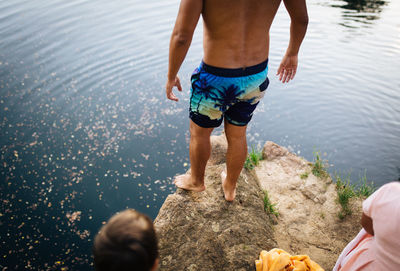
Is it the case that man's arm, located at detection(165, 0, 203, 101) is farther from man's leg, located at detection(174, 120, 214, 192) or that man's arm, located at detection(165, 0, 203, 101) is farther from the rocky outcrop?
the rocky outcrop

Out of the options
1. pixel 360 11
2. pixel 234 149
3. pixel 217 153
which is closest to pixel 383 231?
pixel 234 149

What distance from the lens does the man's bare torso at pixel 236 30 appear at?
1604 millimetres

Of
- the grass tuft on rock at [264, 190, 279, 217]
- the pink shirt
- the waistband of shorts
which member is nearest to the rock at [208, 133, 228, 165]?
the grass tuft on rock at [264, 190, 279, 217]

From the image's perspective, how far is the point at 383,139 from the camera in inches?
189

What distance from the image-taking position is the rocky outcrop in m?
2.20

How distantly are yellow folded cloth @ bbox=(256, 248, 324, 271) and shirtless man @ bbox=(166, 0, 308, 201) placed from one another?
0.86m

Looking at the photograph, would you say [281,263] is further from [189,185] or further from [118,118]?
[118,118]

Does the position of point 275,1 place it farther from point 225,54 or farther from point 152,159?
point 152,159

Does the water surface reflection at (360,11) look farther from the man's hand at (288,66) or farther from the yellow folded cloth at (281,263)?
the yellow folded cloth at (281,263)

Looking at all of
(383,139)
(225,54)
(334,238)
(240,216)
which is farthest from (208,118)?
(383,139)

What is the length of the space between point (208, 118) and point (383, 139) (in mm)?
4419

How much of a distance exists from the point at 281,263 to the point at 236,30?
6.03ft

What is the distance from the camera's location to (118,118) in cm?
524

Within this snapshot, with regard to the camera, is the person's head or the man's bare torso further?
the man's bare torso
